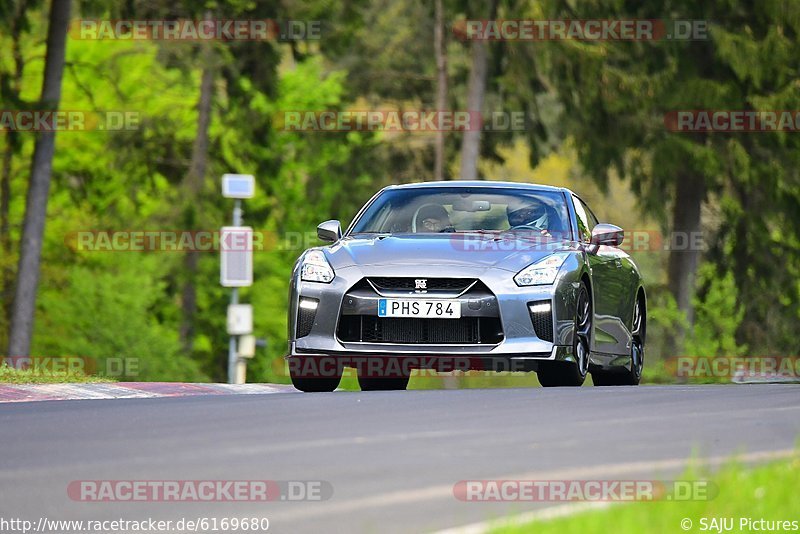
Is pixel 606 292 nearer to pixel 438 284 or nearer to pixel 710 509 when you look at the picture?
pixel 438 284

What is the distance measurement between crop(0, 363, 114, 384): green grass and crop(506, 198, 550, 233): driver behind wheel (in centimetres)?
363

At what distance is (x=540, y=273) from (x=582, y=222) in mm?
2065

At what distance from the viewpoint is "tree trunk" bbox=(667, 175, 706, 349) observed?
116ft

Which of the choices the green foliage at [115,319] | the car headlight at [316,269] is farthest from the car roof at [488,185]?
the green foliage at [115,319]

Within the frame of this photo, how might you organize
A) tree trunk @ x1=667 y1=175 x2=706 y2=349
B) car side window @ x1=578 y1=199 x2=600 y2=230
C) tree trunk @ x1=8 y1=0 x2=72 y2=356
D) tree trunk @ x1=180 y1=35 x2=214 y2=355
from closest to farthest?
car side window @ x1=578 y1=199 x2=600 y2=230
tree trunk @ x1=8 y1=0 x2=72 y2=356
tree trunk @ x1=667 y1=175 x2=706 y2=349
tree trunk @ x1=180 y1=35 x2=214 y2=355

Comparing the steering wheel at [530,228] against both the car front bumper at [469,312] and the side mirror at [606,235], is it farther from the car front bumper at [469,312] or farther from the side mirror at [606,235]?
the car front bumper at [469,312]

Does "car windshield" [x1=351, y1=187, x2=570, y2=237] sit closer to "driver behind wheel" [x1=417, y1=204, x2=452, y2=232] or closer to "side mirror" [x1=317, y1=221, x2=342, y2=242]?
"driver behind wheel" [x1=417, y1=204, x2=452, y2=232]

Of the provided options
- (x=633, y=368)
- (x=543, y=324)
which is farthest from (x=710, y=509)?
(x=633, y=368)

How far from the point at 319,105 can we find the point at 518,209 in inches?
1568

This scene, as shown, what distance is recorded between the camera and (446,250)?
13.5m

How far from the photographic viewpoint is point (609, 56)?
120 feet

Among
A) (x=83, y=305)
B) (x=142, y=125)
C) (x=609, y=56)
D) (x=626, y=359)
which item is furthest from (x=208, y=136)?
(x=626, y=359)

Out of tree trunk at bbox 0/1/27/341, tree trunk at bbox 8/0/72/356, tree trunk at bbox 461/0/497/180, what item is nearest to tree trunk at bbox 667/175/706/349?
tree trunk at bbox 461/0/497/180

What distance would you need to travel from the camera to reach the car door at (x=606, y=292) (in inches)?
571
